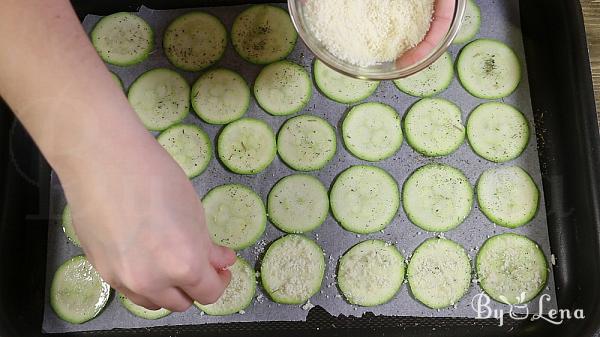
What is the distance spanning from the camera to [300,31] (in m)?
1.40

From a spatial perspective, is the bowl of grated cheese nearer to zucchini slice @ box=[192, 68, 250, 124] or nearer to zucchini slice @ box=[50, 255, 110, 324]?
zucchini slice @ box=[192, 68, 250, 124]

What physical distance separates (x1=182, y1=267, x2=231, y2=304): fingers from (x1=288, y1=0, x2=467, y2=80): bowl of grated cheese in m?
0.63

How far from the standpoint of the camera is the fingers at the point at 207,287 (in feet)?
3.17

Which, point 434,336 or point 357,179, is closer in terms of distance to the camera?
point 434,336

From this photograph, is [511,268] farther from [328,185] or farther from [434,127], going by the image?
[328,185]

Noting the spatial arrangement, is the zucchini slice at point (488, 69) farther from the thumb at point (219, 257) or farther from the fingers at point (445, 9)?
the thumb at point (219, 257)

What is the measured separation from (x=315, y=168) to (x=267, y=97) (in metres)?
0.26

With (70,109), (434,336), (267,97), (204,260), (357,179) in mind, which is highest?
(70,109)

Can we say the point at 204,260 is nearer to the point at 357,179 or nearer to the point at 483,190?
the point at 357,179

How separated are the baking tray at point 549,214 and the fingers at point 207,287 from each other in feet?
1.55

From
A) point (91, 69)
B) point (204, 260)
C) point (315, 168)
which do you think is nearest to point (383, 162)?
point (315, 168)

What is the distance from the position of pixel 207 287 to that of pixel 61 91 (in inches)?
16.5

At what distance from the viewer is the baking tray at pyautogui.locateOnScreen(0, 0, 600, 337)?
4.77 ft

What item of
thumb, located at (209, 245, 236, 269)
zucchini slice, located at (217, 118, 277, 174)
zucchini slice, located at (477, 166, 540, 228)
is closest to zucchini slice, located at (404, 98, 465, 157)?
zucchini slice, located at (477, 166, 540, 228)
